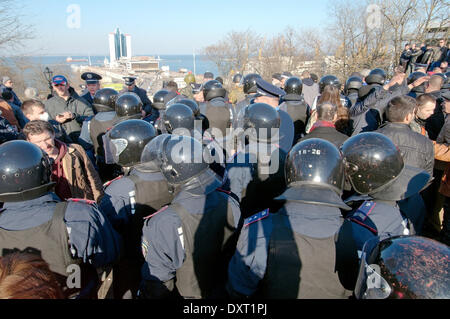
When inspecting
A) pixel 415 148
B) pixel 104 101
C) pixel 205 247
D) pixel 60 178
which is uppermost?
pixel 104 101

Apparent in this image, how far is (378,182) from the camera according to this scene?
7.53 feet

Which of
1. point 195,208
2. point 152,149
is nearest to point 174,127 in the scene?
point 152,149

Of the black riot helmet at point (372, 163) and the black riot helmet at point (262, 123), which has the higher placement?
the black riot helmet at point (262, 123)

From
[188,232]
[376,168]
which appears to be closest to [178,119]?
[188,232]

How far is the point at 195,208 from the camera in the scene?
2.22 m

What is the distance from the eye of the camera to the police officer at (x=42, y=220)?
191 centimetres

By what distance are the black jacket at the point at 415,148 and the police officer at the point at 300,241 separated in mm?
1746

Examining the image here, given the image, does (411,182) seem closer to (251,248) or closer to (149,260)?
(251,248)

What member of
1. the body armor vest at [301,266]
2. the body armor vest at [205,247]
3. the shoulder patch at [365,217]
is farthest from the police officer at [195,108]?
the body armor vest at [301,266]

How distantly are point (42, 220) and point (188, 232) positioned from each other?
106 centimetres

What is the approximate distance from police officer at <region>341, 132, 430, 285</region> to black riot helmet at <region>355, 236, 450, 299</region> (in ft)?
2.57

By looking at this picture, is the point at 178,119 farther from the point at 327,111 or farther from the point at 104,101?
the point at 104,101

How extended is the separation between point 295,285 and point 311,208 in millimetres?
504

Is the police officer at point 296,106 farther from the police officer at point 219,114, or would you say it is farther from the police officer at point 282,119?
the police officer at point 219,114
